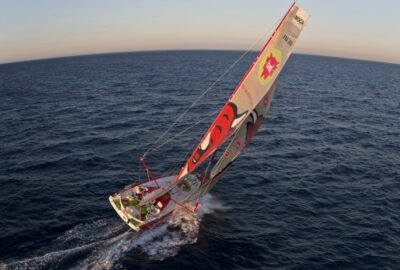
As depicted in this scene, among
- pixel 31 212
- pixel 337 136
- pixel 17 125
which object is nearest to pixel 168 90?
pixel 17 125

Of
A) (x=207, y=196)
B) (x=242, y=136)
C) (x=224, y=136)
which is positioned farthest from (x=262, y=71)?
(x=207, y=196)

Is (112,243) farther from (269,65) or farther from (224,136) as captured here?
(269,65)

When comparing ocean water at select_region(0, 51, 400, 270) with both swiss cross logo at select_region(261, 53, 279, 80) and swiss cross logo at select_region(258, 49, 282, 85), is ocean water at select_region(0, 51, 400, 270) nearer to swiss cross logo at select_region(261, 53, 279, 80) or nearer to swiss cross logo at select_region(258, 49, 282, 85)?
swiss cross logo at select_region(258, 49, 282, 85)

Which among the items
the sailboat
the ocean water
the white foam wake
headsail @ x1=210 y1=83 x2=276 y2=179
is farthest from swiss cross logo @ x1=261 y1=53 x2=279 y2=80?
the white foam wake

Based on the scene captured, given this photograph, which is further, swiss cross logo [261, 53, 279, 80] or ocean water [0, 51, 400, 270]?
ocean water [0, 51, 400, 270]

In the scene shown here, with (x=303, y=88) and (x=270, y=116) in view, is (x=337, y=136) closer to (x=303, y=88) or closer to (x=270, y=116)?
(x=270, y=116)

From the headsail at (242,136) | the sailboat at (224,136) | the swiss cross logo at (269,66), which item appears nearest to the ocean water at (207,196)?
the sailboat at (224,136)
